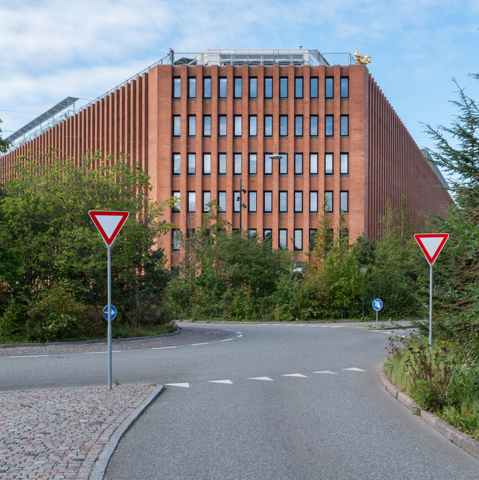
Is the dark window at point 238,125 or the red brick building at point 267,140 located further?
the dark window at point 238,125

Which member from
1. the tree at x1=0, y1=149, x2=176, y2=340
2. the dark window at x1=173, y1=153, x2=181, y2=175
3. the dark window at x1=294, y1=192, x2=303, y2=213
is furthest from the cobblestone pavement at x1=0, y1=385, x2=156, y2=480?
the dark window at x1=173, y1=153, x2=181, y2=175

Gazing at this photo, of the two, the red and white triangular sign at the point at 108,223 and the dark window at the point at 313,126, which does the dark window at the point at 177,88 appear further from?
the red and white triangular sign at the point at 108,223

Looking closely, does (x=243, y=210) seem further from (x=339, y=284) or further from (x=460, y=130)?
(x=460, y=130)

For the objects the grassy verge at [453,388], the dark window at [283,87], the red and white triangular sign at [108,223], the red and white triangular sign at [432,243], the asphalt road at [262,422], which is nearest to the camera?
the asphalt road at [262,422]

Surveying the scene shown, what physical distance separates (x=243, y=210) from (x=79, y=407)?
1692 inches

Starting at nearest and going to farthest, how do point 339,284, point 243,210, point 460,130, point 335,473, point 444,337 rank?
point 335,473 → point 460,130 → point 444,337 → point 339,284 → point 243,210

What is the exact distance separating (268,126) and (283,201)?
6761mm

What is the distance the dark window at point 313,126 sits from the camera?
50.2 m

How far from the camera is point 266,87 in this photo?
50.7 meters

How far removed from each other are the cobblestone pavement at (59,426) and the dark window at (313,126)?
42.9 m

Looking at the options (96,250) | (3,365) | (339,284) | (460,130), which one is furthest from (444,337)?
(339,284)

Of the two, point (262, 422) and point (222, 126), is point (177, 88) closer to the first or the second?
point (222, 126)

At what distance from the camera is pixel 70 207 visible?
19.7 meters

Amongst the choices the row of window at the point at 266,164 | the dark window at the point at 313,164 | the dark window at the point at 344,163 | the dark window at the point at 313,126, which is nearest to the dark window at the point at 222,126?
the row of window at the point at 266,164
